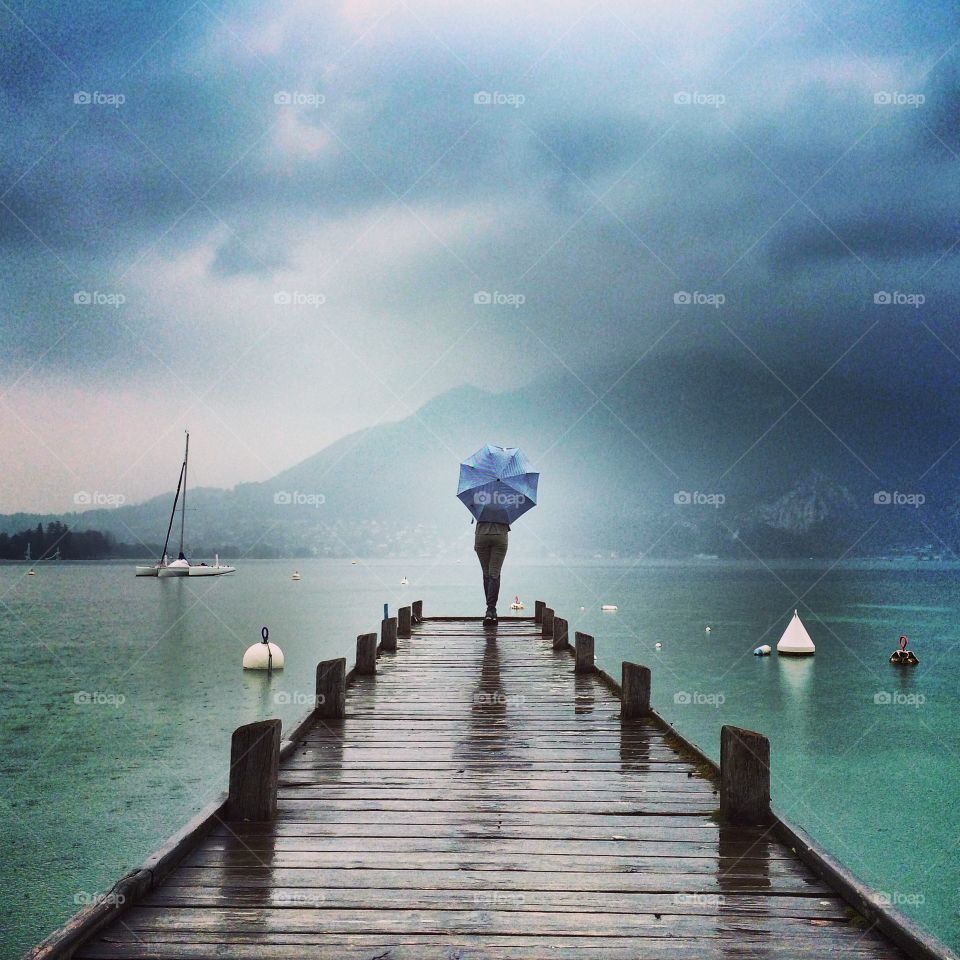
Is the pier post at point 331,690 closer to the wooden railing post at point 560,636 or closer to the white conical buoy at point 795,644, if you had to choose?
the wooden railing post at point 560,636

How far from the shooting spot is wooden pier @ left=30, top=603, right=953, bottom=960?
377 cm

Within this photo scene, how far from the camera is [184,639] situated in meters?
44.9

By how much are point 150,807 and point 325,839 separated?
1078 cm

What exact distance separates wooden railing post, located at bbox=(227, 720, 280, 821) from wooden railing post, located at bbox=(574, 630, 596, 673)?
21.3 ft

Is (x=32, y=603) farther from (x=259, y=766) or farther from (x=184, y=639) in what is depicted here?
(x=259, y=766)

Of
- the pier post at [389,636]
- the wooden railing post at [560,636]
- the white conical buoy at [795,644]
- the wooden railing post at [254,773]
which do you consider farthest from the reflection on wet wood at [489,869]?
the white conical buoy at [795,644]

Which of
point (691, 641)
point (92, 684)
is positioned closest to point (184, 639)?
point (92, 684)

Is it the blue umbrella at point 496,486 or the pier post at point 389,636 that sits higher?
the blue umbrella at point 496,486

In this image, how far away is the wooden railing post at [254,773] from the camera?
5250 mm

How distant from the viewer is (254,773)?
17.5 feet

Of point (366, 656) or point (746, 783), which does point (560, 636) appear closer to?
point (366, 656)

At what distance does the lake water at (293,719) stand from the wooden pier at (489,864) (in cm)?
254

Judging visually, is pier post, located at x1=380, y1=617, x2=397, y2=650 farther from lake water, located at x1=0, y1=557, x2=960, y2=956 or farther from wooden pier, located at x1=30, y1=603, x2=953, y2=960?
wooden pier, located at x1=30, y1=603, x2=953, y2=960

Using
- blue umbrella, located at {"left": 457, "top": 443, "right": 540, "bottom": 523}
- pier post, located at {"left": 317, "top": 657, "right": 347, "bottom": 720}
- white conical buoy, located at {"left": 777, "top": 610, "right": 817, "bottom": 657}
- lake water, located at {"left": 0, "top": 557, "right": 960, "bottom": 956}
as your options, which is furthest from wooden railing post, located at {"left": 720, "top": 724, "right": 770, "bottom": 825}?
white conical buoy, located at {"left": 777, "top": 610, "right": 817, "bottom": 657}
